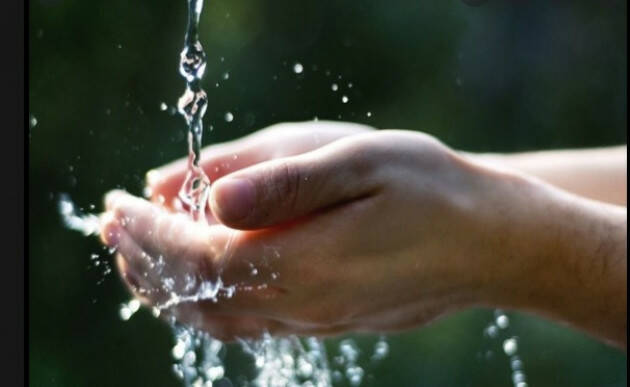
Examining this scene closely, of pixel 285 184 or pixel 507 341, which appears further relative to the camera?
pixel 507 341

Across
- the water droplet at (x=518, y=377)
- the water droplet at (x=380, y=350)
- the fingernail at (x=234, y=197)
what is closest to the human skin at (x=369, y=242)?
the fingernail at (x=234, y=197)

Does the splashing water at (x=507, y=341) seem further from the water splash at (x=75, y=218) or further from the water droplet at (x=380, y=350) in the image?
the water splash at (x=75, y=218)

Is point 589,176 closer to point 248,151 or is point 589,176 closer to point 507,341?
point 248,151

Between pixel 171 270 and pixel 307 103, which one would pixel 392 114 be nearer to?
pixel 307 103

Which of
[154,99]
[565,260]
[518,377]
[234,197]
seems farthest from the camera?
[518,377]

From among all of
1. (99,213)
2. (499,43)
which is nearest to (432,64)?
(499,43)

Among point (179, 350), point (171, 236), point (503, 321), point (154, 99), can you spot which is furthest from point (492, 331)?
point (171, 236)

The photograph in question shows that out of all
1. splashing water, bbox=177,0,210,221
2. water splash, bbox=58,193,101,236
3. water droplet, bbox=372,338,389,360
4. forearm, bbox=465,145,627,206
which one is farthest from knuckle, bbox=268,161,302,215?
water droplet, bbox=372,338,389,360

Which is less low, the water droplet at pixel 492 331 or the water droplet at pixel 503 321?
the water droplet at pixel 503 321
